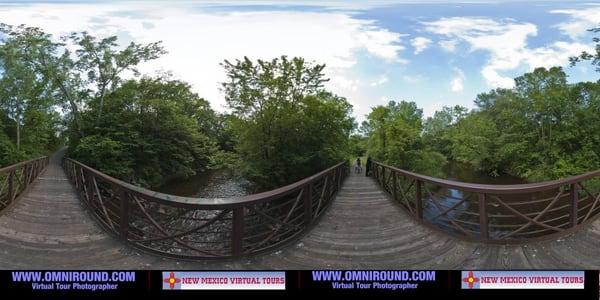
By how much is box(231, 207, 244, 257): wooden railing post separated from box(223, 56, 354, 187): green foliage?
6606 millimetres

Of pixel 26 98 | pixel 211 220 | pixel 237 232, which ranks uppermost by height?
pixel 26 98

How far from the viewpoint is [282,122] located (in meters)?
9.77

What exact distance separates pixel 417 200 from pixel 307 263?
2.12 m

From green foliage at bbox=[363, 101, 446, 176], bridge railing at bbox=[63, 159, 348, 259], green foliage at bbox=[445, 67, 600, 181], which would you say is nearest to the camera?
bridge railing at bbox=[63, 159, 348, 259]

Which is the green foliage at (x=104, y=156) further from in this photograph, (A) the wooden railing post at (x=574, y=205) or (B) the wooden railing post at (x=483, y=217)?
(A) the wooden railing post at (x=574, y=205)

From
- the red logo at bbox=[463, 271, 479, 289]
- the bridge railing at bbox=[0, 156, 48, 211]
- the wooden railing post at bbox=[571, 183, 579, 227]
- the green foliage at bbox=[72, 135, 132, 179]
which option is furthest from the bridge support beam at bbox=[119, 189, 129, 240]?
the wooden railing post at bbox=[571, 183, 579, 227]

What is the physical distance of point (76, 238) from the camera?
3885mm

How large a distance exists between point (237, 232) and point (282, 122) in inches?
279

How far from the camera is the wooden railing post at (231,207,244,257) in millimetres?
2854

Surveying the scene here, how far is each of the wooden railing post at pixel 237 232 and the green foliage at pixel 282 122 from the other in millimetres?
6606

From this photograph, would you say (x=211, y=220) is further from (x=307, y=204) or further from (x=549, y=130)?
(x=549, y=130)

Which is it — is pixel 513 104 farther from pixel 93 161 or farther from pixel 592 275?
pixel 93 161

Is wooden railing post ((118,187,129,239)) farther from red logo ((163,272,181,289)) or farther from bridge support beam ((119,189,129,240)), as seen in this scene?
red logo ((163,272,181,289))

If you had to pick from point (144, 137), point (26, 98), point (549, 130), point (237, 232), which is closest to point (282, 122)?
point (144, 137)
